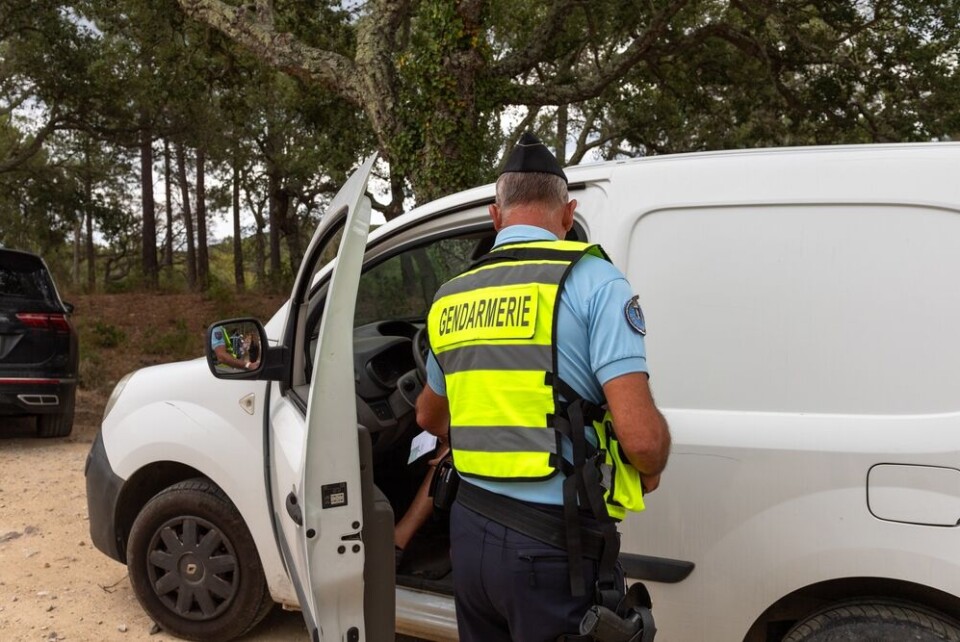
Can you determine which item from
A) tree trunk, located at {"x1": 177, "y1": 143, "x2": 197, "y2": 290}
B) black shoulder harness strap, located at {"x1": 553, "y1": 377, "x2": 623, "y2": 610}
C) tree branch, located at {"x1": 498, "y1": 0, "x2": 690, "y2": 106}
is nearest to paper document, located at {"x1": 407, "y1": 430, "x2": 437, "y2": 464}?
black shoulder harness strap, located at {"x1": 553, "y1": 377, "x2": 623, "y2": 610}

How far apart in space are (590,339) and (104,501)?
277 cm

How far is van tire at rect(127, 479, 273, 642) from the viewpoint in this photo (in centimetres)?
337

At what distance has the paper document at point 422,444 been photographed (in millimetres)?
3447

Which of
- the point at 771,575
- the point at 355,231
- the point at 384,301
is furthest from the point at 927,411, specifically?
the point at 384,301

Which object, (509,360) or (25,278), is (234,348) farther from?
(25,278)

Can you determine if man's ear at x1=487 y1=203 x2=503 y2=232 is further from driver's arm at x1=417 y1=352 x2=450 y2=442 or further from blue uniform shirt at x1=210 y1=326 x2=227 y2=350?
blue uniform shirt at x1=210 y1=326 x2=227 y2=350

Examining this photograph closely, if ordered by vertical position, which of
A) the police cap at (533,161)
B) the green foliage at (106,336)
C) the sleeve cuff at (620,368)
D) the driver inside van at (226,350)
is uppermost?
the police cap at (533,161)

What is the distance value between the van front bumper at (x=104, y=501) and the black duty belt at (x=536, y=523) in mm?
2358

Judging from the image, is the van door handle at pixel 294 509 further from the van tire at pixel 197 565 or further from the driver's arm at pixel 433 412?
the van tire at pixel 197 565

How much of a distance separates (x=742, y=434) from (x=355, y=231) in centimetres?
122

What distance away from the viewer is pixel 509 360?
6.00ft

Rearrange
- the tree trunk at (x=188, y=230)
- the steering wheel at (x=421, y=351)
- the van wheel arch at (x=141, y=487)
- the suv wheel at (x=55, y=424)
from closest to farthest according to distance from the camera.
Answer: the steering wheel at (x=421, y=351), the van wheel arch at (x=141, y=487), the suv wheel at (x=55, y=424), the tree trunk at (x=188, y=230)

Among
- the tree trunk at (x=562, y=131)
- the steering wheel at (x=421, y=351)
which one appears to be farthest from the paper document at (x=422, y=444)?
the tree trunk at (x=562, y=131)

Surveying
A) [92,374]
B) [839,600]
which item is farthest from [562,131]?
[839,600]
